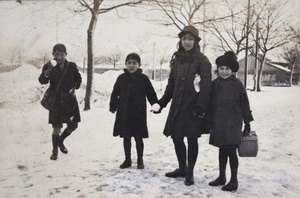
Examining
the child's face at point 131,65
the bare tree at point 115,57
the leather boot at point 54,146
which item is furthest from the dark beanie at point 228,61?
the bare tree at point 115,57

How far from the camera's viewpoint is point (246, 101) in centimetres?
271

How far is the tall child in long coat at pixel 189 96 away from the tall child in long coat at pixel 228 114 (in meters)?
0.14

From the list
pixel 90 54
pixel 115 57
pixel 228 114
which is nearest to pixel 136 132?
pixel 228 114

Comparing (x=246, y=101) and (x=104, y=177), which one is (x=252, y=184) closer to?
(x=246, y=101)

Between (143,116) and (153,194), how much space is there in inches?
42.5

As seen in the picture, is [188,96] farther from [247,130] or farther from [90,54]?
[90,54]

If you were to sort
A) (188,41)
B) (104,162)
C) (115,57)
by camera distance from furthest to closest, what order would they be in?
1. (115,57)
2. (104,162)
3. (188,41)

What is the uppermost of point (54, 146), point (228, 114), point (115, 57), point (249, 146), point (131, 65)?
point (115, 57)

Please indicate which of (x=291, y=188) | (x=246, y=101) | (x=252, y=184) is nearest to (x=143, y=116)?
(x=246, y=101)

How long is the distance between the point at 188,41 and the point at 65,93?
74.6 inches

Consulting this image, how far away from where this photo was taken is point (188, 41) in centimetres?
286

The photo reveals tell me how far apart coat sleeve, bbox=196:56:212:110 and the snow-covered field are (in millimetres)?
886

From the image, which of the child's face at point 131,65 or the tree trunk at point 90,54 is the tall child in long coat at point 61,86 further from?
the tree trunk at point 90,54

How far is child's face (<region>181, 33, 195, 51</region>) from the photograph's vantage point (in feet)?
9.38
